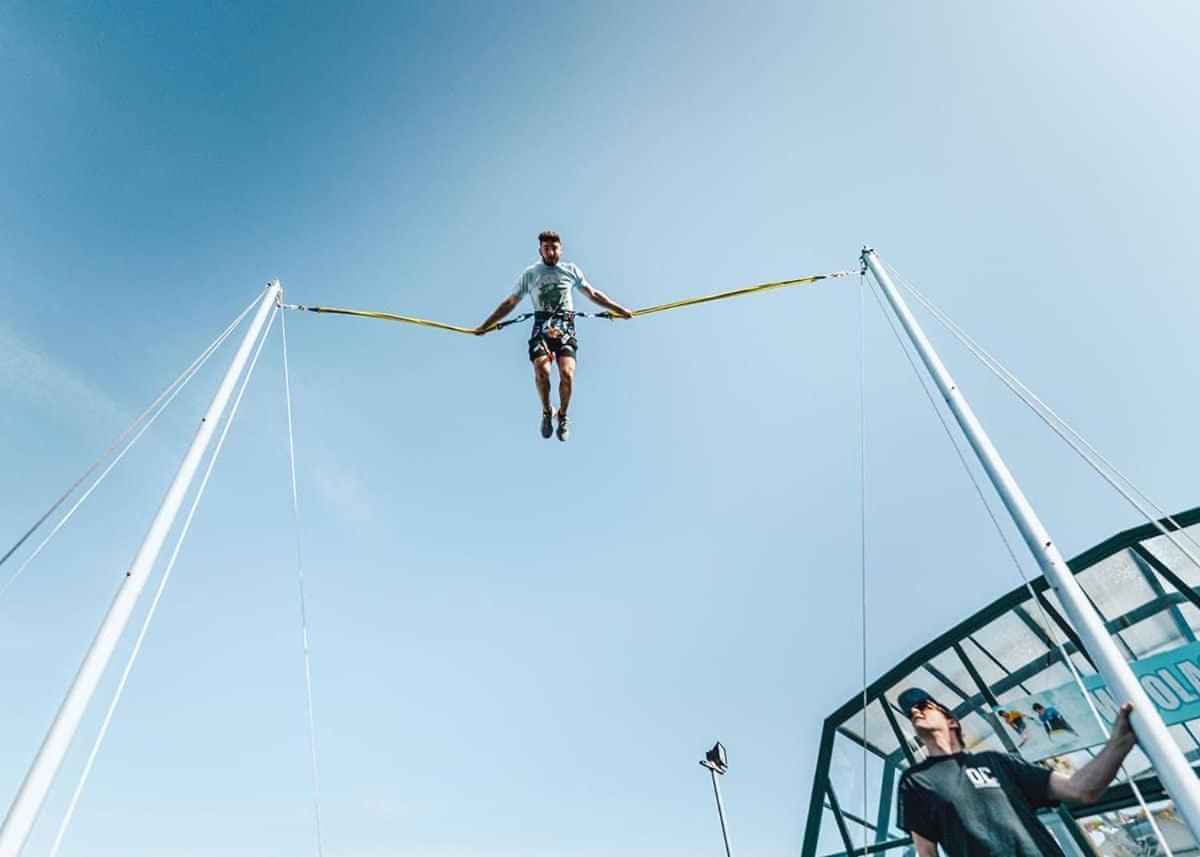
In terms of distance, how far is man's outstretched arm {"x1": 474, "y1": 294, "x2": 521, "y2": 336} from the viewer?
7.30 meters

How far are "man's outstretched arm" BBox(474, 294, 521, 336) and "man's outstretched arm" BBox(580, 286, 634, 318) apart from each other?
0.81 metres

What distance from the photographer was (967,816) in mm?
2812

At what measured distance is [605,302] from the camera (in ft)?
24.6

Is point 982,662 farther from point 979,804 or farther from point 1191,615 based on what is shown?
point 979,804

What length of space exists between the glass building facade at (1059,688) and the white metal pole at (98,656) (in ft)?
34.9

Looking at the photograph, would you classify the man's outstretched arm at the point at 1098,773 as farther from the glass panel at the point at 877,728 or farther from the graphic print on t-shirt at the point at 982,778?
the glass panel at the point at 877,728

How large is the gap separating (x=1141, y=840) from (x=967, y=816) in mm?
10656

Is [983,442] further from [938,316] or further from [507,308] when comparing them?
[507,308]

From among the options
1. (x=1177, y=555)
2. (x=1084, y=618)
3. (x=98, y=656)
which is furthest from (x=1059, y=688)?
(x=98, y=656)

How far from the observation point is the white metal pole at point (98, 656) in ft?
9.53

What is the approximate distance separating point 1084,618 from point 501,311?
19.6 ft

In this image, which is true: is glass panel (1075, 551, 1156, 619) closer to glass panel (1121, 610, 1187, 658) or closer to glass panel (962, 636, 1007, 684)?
glass panel (1121, 610, 1187, 658)

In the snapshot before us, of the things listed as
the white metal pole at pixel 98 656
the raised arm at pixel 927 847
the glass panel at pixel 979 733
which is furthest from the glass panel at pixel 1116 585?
the white metal pole at pixel 98 656

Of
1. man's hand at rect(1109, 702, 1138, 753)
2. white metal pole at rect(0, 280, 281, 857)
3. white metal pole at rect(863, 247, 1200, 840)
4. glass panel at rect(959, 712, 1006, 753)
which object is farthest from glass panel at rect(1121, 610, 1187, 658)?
white metal pole at rect(0, 280, 281, 857)
